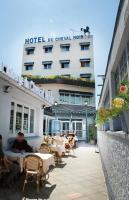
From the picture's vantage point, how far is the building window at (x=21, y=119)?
9.29m

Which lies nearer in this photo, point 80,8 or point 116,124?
point 116,124

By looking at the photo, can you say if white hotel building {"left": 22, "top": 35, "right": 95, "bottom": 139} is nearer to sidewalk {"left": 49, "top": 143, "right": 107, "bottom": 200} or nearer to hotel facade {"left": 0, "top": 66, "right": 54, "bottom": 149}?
hotel facade {"left": 0, "top": 66, "right": 54, "bottom": 149}

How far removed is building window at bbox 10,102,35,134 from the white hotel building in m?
15.5

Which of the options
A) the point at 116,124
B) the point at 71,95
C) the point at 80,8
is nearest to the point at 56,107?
the point at 71,95

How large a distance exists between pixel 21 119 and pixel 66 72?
77.5ft

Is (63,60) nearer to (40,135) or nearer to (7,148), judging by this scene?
(40,135)

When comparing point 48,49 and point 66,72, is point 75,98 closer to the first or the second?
point 66,72

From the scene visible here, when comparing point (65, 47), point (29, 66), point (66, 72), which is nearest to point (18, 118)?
point (66, 72)

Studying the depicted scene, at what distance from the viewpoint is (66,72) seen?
3316 centimetres

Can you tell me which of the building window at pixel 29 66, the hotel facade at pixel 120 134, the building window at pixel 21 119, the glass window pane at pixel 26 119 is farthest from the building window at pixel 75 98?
the hotel facade at pixel 120 134

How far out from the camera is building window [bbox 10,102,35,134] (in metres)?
9.29

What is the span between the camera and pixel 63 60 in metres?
33.6

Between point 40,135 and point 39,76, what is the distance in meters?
19.2

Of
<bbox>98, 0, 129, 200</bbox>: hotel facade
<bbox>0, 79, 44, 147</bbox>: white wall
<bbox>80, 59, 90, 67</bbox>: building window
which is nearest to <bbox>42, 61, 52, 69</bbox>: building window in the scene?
<bbox>80, 59, 90, 67</bbox>: building window
